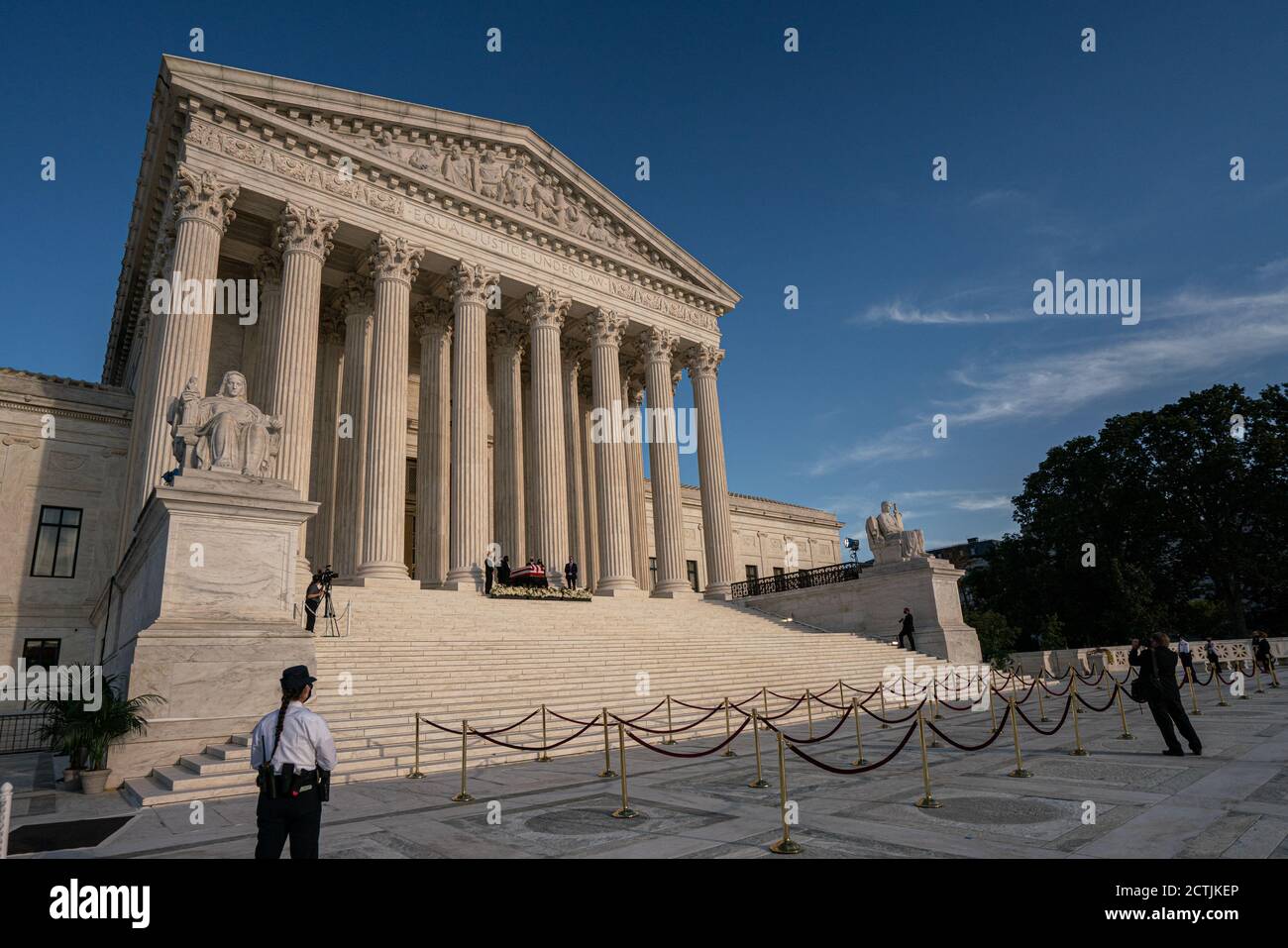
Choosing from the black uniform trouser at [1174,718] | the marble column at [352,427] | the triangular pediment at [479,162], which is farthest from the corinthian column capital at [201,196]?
the black uniform trouser at [1174,718]

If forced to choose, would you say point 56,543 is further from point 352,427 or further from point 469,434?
point 469,434

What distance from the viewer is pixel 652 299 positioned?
3753 centimetres

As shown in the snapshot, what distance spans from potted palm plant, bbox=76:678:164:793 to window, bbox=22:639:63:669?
1926 centimetres

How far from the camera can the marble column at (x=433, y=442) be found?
29453 mm

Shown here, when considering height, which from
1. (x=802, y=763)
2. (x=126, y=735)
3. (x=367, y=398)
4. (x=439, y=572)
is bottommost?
(x=802, y=763)

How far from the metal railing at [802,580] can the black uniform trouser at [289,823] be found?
27.0 m

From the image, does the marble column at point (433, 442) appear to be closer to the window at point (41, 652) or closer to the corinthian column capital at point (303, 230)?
the corinthian column capital at point (303, 230)

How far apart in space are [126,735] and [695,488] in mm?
42733

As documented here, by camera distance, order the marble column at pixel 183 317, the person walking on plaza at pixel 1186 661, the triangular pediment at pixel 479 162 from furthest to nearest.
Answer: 1. the triangular pediment at pixel 479 162
2. the person walking on plaza at pixel 1186 661
3. the marble column at pixel 183 317

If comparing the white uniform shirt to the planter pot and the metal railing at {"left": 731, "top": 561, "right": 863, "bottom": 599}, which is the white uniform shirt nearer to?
the planter pot

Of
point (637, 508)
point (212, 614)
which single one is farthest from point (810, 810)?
point (637, 508)

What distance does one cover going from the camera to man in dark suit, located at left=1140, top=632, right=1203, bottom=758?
1049 cm
